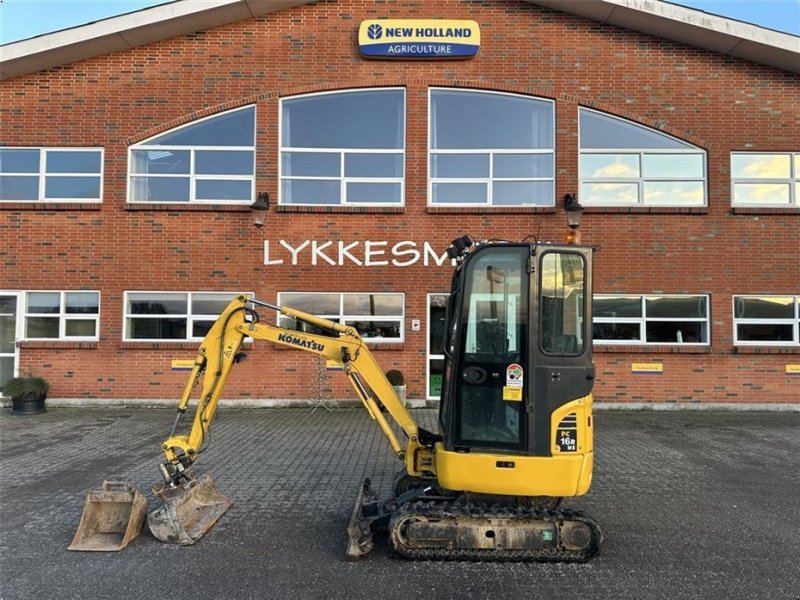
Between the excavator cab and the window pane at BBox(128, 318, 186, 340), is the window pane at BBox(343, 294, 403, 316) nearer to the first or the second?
the window pane at BBox(128, 318, 186, 340)

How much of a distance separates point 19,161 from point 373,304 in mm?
8047

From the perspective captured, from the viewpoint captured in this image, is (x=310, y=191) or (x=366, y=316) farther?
(x=310, y=191)

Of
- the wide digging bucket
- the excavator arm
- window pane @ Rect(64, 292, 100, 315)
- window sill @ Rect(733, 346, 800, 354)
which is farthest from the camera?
window pane @ Rect(64, 292, 100, 315)

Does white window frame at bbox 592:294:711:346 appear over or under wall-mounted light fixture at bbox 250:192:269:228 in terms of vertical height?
under

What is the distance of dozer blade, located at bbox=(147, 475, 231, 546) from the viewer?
4555mm

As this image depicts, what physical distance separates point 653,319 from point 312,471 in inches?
311

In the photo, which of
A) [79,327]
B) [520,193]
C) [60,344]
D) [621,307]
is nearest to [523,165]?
[520,193]

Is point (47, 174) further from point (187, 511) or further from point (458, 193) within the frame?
point (187, 511)

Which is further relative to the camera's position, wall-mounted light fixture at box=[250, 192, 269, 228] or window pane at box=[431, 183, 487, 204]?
window pane at box=[431, 183, 487, 204]

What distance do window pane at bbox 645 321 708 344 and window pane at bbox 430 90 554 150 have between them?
440 centimetres

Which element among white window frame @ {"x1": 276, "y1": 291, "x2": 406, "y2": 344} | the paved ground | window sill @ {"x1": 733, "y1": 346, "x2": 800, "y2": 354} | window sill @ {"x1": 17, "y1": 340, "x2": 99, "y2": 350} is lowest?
the paved ground

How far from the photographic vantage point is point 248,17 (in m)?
11.5

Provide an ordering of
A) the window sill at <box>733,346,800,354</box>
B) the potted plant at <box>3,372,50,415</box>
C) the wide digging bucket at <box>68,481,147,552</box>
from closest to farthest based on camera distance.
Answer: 1. the wide digging bucket at <box>68,481,147,552</box>
2. the potted plant at <box>3,372,50,415</box>
3. the window sill at <box>733,346,800,354</box>

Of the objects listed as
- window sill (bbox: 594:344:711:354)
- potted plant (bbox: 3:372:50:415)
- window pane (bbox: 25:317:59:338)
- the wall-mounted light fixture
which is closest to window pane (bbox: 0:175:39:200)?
window pane (bbox: 25:317:59:338)
